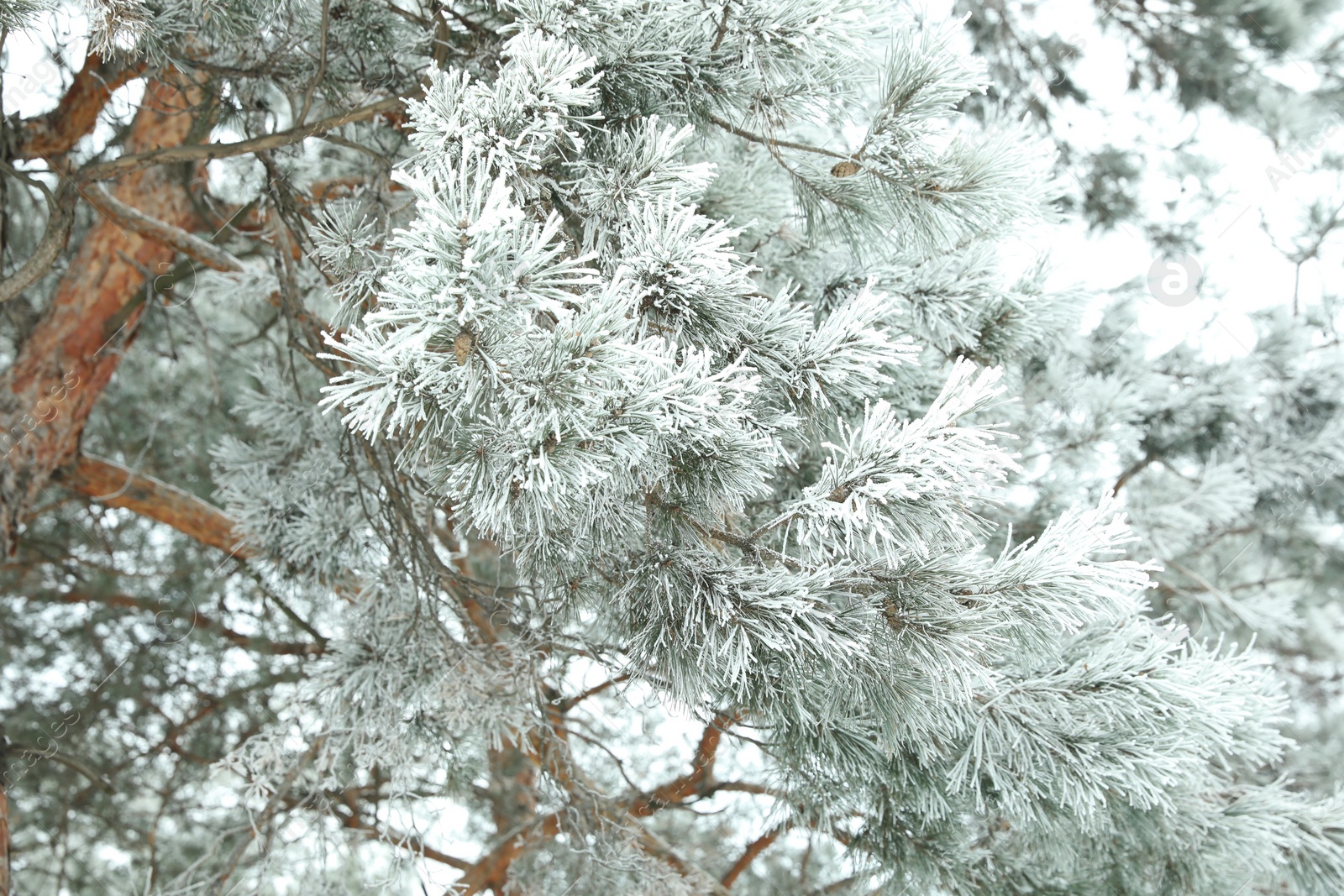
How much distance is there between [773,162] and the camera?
6.39 feet

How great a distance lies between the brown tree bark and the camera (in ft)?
8.72

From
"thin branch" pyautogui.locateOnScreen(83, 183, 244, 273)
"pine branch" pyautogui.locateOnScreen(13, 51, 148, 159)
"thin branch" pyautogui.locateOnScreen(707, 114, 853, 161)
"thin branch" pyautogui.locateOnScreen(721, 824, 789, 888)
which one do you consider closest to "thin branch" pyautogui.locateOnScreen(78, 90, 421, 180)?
"thin branch" pyautogui.locateOnScreen(83, 183, 244, 273)

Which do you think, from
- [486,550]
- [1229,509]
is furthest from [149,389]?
[1229,509]

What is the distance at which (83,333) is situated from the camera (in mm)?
2949

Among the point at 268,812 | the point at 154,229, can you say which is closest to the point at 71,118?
the point at 154,229

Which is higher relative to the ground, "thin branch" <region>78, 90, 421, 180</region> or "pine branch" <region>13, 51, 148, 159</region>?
"pine branch" <region>13, 51, 148, 159</region>

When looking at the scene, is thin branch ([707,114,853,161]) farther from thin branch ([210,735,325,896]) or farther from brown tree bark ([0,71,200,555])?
brown tree bark ([0,71,200,555])

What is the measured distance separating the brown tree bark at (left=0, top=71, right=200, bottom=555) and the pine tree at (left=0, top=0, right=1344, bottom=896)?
22 millimetres

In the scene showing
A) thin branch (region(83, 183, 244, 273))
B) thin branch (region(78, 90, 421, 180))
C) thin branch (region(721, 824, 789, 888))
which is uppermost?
thin branch (region(83, 183, 244, 273))

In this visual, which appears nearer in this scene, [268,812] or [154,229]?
[268,812]

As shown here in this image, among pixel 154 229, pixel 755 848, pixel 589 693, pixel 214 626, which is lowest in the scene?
pixel 755 848

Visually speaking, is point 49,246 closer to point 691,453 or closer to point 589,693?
point 589,693

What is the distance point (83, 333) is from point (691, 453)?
2.49 metres

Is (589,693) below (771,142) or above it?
below
